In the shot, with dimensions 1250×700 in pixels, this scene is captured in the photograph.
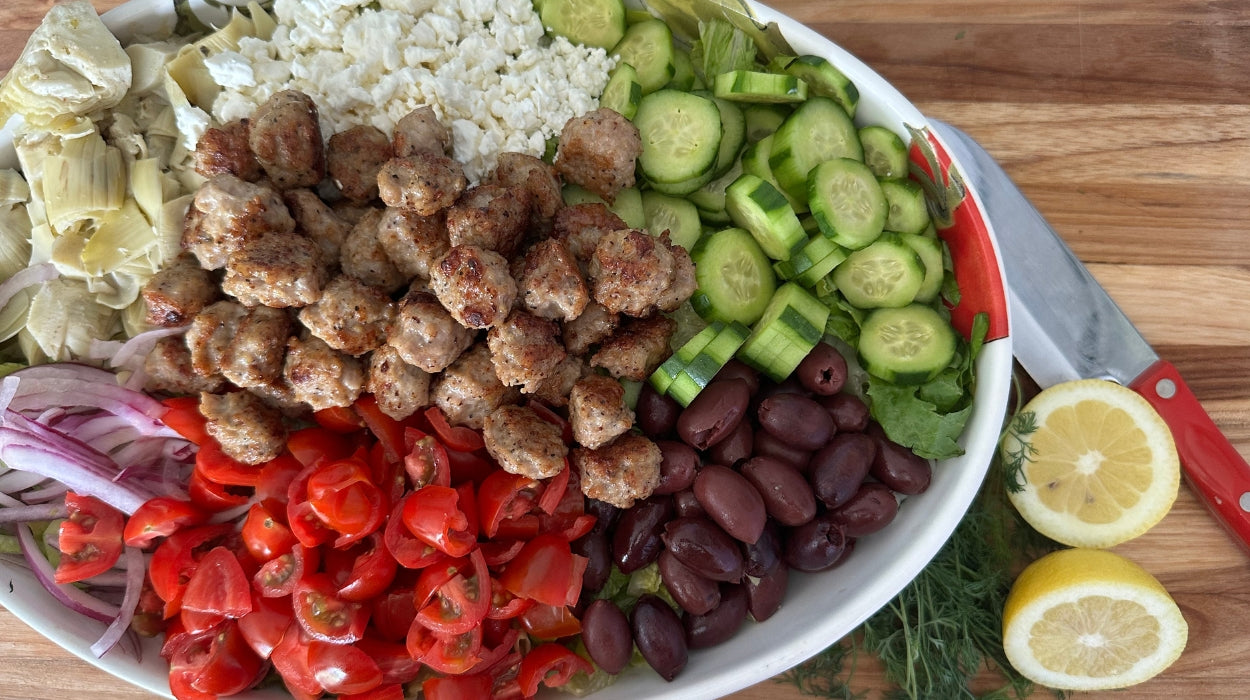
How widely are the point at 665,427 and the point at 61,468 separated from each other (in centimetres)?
207

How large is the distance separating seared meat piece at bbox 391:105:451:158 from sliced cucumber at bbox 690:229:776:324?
97cm

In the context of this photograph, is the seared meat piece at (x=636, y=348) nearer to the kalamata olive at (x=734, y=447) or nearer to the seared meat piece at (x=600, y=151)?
the kalamata olive at (x=734, y=447)

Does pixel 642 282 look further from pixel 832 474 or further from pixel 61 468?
pixel 61 468

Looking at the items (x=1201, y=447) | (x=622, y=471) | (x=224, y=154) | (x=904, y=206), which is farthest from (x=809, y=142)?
(x=224, y=154)

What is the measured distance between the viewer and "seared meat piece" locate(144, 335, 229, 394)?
2.59 meters

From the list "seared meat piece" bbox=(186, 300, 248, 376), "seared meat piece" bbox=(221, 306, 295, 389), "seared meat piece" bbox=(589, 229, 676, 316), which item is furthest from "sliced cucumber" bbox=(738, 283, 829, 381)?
"seared meat piece" bbox=(186, 300, 248, 376)

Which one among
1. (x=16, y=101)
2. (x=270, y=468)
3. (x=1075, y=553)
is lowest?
(x=1075, y=553)

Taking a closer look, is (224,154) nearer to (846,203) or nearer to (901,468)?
(846,203)

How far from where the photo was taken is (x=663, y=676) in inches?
95.4

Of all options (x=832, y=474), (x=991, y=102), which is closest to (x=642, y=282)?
(x=832, y=474)

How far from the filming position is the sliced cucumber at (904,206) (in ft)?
8.55

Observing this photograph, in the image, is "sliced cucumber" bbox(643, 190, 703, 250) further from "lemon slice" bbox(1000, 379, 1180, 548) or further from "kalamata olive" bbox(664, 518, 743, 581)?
"lemon slice" bbox(1000, 379, 1180, 548)

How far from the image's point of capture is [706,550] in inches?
92.7

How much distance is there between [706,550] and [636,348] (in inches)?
27.4
